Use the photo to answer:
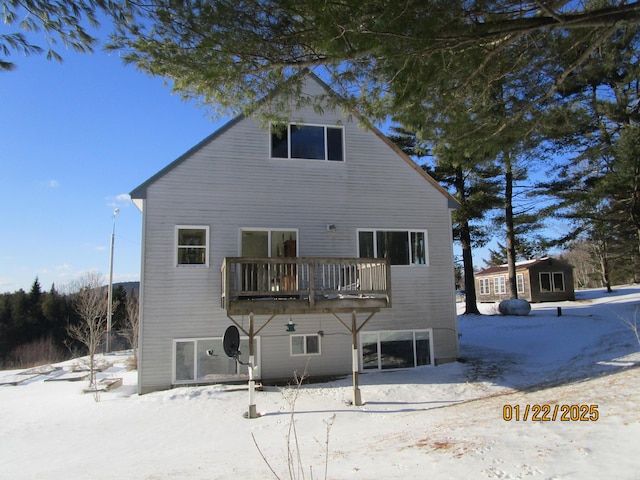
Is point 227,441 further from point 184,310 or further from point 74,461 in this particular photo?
point 184,310

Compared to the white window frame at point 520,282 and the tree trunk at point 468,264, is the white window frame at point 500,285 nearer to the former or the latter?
the white window frame at point 520,282

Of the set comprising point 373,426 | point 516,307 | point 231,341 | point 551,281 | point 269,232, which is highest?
point 269,232

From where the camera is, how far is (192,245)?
1246 cm

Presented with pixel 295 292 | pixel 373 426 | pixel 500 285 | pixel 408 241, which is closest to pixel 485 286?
pixel 500 285

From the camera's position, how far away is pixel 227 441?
7762 mm

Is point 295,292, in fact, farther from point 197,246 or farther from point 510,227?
point 510,227

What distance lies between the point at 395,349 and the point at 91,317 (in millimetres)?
11456

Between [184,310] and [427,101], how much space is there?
8316mm

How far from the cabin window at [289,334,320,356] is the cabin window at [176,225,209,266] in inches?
132

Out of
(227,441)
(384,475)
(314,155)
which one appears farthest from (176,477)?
(314,155)

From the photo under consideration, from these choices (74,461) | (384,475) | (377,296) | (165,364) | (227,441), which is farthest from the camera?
(165,364)

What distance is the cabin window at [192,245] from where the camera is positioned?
12398 mm
